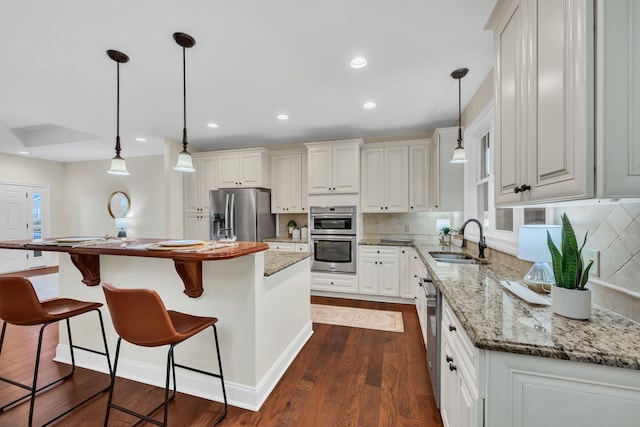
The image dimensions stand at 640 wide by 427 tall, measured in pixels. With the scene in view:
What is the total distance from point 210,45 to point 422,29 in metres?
1.57

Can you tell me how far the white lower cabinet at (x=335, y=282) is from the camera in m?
3.91

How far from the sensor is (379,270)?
12.5 feet

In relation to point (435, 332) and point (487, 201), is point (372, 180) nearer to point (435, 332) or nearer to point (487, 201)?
point (487, 201)

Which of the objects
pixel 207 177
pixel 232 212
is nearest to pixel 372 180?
pixel 232 212

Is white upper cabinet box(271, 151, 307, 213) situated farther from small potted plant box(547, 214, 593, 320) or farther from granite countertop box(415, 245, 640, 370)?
small potted plant box(547, 214, 593, 320)

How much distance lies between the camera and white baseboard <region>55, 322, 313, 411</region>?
1.79 meters

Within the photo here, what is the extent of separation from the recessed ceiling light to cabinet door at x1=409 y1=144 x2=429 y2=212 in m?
1.94

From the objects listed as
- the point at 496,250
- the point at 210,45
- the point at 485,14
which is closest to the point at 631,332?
the point at 496,250

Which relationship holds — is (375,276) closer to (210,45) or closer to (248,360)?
(248,360)

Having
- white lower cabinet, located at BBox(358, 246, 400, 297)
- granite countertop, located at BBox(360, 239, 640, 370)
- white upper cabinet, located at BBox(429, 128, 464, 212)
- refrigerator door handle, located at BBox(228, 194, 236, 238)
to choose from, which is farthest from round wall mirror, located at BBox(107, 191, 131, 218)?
granite countertop, located at BBox(360, 239, 640, 370)

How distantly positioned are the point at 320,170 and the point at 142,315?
3.14 m

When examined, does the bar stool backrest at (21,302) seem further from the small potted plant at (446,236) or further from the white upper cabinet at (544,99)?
the small potted plant at (446,236)

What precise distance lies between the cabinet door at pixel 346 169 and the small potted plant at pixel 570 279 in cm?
297

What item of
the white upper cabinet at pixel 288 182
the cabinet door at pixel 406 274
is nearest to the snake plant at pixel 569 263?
the cabinet door at pixel 406 274
